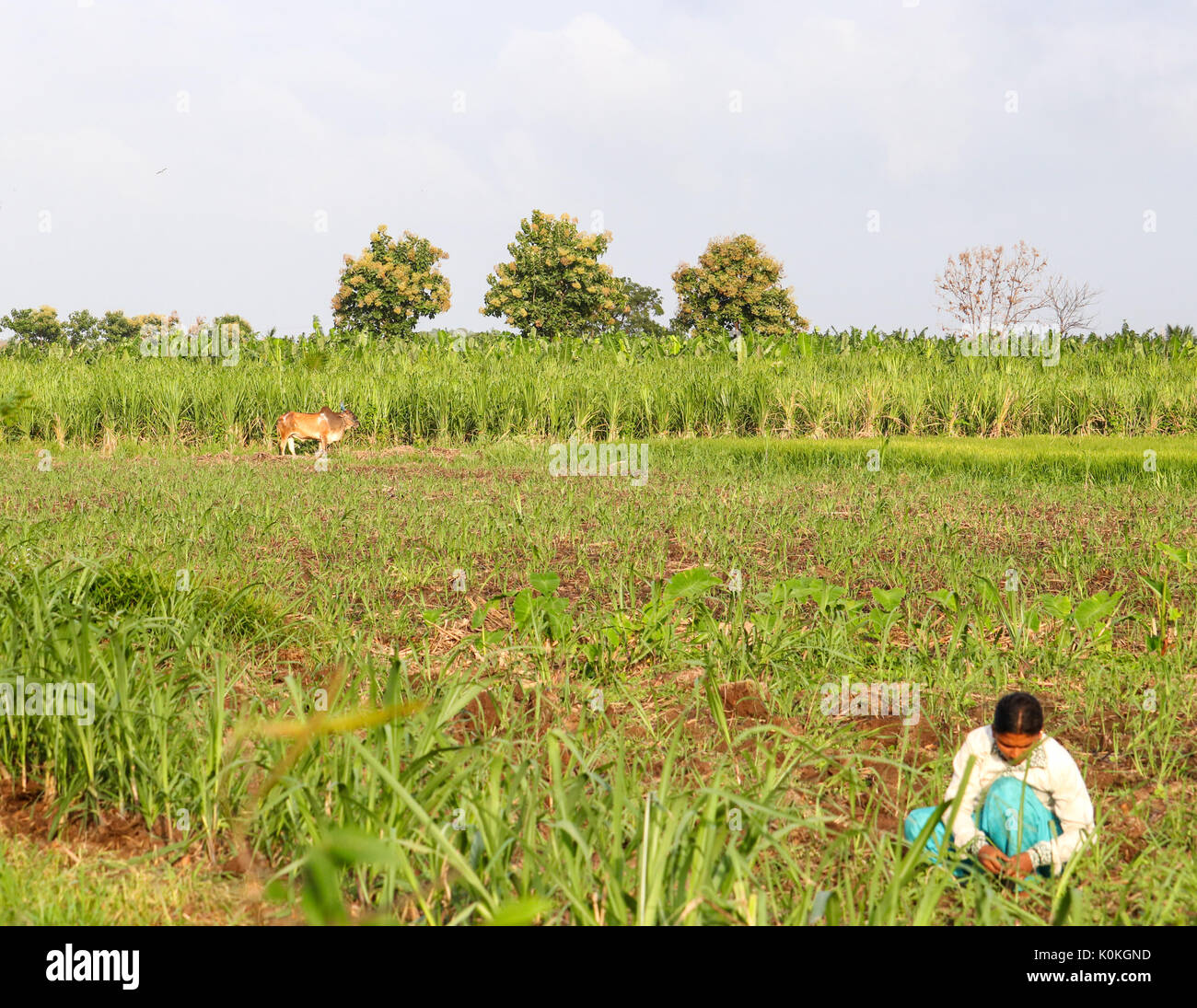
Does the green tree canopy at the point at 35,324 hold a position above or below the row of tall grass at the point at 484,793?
above

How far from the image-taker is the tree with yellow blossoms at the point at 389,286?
50.6 metres

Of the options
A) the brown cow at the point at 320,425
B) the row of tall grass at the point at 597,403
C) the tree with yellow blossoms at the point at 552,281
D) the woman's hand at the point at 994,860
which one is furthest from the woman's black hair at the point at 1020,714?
the tree with yellow blossoms at the point at 552,281

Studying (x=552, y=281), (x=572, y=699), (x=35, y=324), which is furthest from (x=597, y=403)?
(x=35, y=324)

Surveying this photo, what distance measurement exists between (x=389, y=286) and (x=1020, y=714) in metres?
51.2

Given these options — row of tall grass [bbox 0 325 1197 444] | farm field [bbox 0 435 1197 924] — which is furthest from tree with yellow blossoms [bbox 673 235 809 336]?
farm field [bbox 0 435 1197 924]

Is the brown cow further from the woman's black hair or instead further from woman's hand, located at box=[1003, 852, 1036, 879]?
woman's hand, located at box=[1003, 852, 1036, 879]

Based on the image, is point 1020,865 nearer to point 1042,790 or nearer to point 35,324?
point 1042,790

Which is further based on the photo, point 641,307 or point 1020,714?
Answer: point 641,307

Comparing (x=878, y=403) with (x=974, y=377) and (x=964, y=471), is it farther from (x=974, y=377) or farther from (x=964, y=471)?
(x=964, y=471)

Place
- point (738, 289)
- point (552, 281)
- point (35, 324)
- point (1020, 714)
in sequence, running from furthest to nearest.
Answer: point (35, 324)
point (738, 289)
point (552, 281)
point (1020, 714)

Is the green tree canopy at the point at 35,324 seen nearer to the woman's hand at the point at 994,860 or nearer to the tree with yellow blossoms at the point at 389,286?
the tree with yellow blossoms at the point at 389,286

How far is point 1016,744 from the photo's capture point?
90.2 inches

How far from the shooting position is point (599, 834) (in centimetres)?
194
